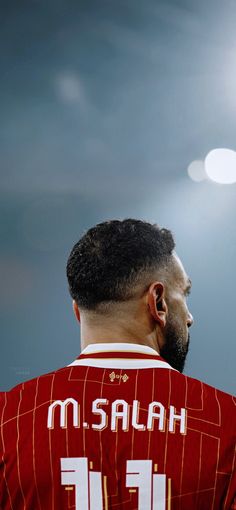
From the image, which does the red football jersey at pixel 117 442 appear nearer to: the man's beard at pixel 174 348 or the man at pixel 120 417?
the man at pixel 120 417

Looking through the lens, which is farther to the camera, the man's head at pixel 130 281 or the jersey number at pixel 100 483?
the man's head at pixel 130 281

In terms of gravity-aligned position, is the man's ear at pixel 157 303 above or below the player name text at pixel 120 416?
above

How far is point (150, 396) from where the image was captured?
131cm

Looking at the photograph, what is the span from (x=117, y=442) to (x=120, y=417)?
0.05m

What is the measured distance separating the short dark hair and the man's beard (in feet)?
0.50

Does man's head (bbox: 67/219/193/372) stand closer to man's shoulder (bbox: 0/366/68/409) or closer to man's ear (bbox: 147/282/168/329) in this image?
man's ear (bbox: 147/282/168/329)

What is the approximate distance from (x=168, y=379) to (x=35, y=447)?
0.33 metres

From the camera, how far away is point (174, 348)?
4.98 ft

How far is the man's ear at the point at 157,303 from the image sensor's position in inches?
56.1

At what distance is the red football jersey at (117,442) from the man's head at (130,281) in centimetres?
14

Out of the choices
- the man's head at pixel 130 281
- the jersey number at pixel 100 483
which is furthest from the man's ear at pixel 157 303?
the jersey number at pixel 100 483

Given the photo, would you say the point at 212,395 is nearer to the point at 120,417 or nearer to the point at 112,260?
the point at 120,417

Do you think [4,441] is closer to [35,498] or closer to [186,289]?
[35,498]

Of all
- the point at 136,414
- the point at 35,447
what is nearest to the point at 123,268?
the point at 136,414
